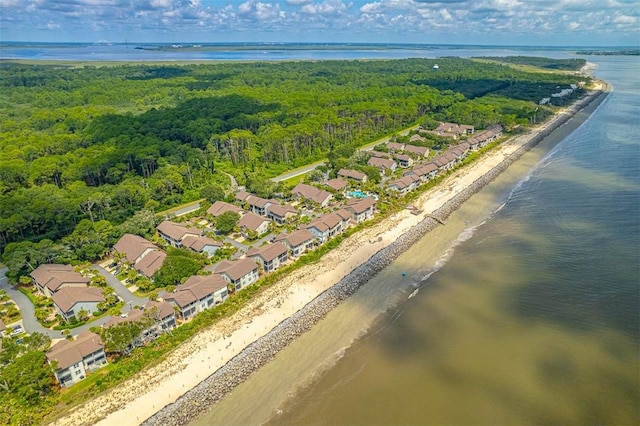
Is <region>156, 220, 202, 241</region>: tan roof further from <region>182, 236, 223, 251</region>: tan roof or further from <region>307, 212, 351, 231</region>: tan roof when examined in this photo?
<region>307, 212, 351, 231</region>: tan roof

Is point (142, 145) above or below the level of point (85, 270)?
above

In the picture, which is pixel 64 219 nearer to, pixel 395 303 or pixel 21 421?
pixel 21 421

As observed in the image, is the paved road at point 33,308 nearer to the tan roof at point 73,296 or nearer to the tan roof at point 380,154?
the tan roof at point 73,296

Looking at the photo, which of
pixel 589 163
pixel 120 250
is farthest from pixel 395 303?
pixel 589 163

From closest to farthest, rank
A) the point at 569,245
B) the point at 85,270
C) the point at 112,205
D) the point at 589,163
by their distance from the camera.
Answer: the point at 85,270
the point at 569,245
the point at 112,205
the point at 589,163

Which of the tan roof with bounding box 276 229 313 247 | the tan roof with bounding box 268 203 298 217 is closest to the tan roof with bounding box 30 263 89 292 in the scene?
the tan roof with bounding box 276 229 313 247

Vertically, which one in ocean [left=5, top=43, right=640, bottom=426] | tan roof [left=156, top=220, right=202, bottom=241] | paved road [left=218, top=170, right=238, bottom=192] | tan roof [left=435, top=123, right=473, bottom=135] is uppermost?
tan roof [left=435, top=123, right=473, bottom=135]
